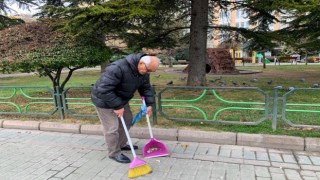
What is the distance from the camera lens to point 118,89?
3771mm

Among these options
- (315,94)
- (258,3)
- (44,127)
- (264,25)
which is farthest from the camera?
(264,25)

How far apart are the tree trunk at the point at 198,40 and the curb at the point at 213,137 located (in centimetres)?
407

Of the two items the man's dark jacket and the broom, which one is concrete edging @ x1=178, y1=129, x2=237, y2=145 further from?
the man's dark jacket

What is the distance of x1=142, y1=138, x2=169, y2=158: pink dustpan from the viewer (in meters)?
4.26

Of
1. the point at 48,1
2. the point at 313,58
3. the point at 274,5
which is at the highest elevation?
the point at 48,1

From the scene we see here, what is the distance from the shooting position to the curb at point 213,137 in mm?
4375

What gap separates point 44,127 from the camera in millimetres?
5824

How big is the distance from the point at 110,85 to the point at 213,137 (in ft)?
6.95

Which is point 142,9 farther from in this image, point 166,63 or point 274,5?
point 166,63

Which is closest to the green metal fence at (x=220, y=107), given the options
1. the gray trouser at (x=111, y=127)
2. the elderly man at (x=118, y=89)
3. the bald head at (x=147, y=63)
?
the elderly man at (x=118, y=89)

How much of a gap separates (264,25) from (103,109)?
398 inches

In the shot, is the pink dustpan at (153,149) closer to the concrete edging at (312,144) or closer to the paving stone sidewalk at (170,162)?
the paving stone sidewalk at (170,162)

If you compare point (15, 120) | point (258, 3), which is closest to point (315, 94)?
point (258, 3)

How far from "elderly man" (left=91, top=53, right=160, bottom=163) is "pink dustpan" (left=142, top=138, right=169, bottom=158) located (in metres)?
0.32
